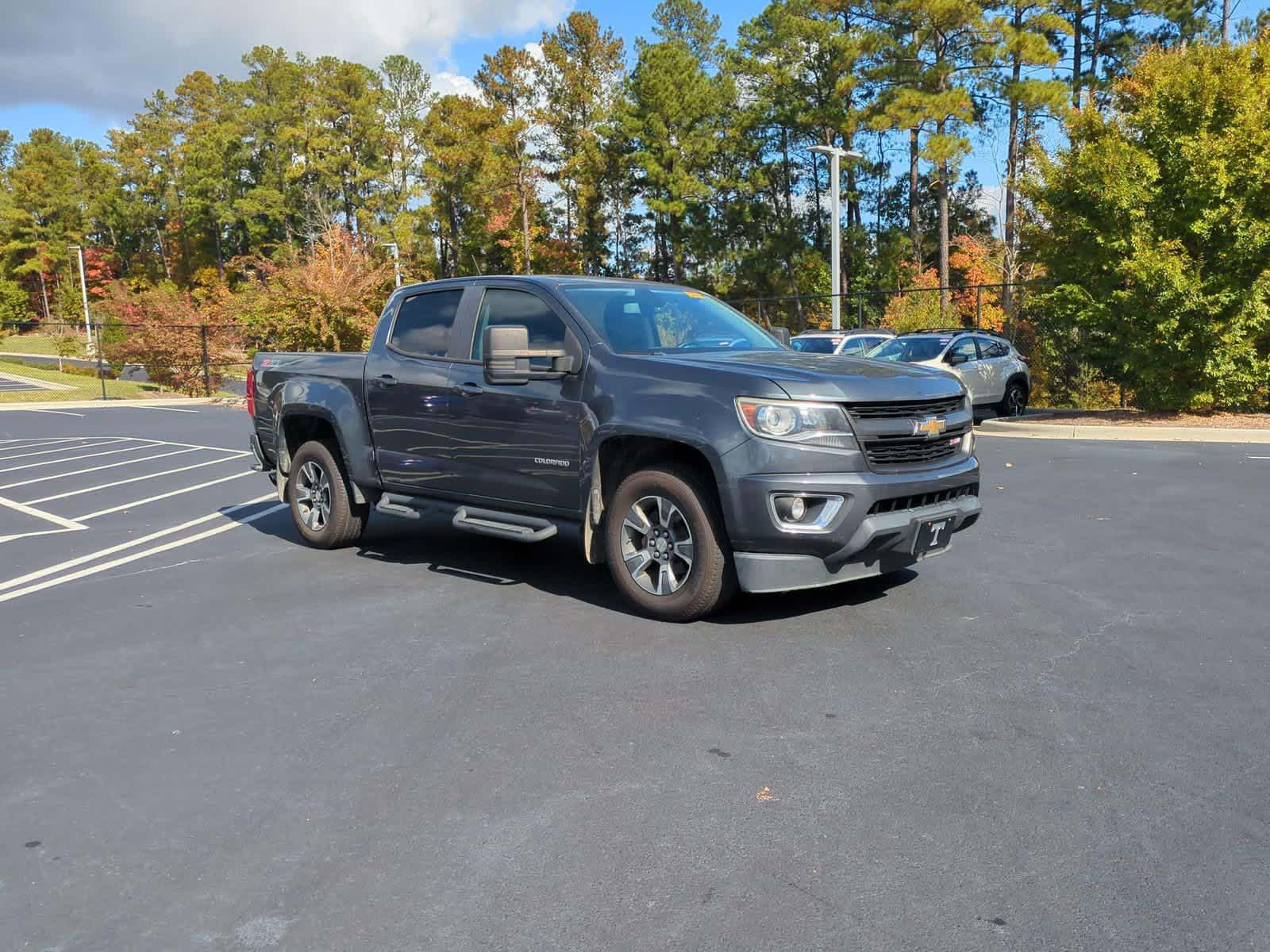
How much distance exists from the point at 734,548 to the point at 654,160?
48832 mm

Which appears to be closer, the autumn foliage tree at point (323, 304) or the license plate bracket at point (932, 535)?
the license plate bracket at point (932, 535)

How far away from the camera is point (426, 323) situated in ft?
24.1

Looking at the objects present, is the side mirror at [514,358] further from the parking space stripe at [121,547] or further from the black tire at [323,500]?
the parking space stripe at [121,547]

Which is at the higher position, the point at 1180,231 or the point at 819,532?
the point at 1180,231

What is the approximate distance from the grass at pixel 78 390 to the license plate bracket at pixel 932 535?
28.7 meters

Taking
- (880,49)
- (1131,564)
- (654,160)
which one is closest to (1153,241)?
(1131,564)

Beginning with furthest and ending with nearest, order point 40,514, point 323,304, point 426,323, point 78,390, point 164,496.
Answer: point 78,390 → point 323,304 → point 164,496 → point 40,514 → point 426,323

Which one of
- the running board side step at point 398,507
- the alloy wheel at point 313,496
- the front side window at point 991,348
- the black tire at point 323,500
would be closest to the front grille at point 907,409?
the running board side step at point 398,507

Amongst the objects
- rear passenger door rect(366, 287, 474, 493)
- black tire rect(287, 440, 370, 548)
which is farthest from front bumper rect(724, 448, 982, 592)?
black tire rect(287, 440, 370, 548)

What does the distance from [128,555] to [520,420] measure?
377 centimetres

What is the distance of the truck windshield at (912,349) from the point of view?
17.5 m

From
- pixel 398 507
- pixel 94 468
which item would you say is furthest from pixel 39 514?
pixel 398 507

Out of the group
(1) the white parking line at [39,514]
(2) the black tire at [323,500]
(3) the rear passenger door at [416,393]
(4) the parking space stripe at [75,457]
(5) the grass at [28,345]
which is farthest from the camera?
(5) the grass at [28,345]

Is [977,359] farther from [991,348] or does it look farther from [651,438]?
[651,438]
